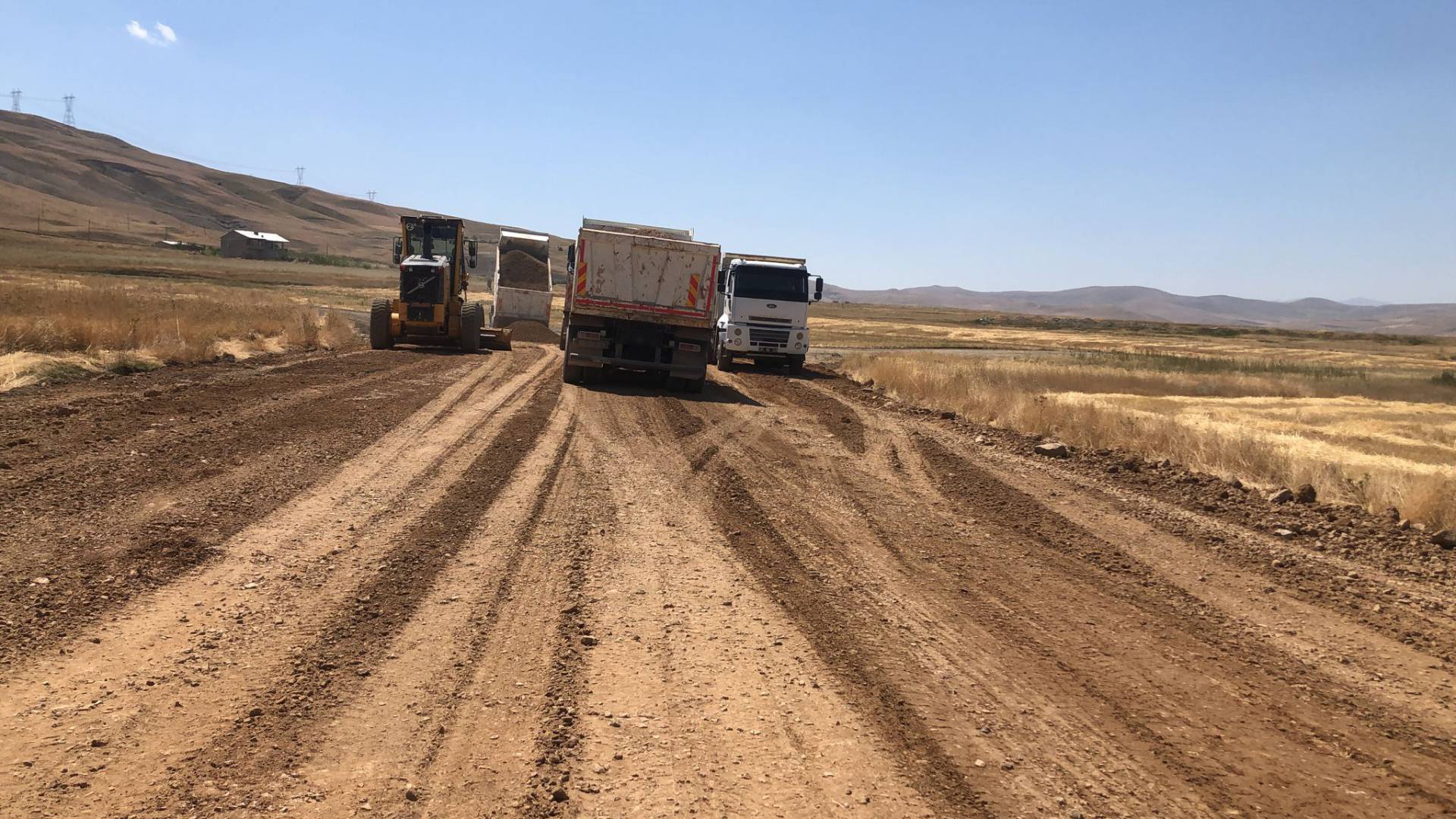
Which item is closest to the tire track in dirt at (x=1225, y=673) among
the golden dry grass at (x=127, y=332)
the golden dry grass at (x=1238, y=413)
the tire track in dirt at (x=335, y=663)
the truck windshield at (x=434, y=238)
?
the tire track in dirt at (x=335, y=663)

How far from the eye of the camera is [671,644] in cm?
548

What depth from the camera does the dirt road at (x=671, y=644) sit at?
12.9 feet

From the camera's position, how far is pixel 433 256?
26672 mm

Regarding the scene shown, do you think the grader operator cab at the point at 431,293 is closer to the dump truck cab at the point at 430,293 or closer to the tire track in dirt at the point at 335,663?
the dump truck cab at the point at 430,293

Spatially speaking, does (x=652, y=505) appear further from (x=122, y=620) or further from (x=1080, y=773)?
(x=1080, y=773)

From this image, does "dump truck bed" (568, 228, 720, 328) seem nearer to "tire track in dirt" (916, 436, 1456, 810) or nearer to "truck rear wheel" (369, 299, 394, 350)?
"truck rear wheel" (369, 299, 394, 350)

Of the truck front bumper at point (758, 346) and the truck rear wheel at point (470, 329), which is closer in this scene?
the truck front bumper at point (758, 346)

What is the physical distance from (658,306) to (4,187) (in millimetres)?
177240

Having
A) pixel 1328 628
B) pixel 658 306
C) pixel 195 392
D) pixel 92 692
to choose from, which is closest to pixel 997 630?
pixel 1328 628

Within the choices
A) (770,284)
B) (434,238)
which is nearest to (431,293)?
(434,238)

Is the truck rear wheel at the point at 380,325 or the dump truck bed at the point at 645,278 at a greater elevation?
the dump truck bed at the point at 645,278

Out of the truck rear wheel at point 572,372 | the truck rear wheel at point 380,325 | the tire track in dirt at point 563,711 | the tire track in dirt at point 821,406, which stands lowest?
the tire track in dirt at point 563,711

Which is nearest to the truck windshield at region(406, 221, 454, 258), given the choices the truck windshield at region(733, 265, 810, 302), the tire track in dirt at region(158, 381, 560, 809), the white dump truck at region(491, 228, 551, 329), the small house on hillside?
the white dump truck at region(491, 228, 551, 329)

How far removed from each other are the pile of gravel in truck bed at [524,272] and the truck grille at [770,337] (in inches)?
437
